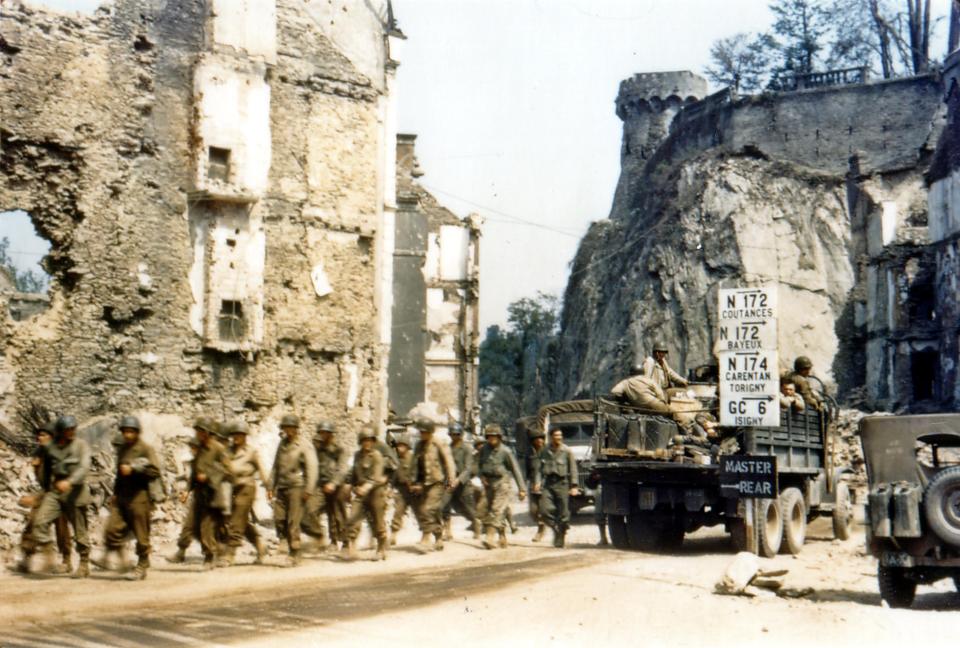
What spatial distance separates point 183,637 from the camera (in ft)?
30.1

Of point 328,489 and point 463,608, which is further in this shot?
point 328,489

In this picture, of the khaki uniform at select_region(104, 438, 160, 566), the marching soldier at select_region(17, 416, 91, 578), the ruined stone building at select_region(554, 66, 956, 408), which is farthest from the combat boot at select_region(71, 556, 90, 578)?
the ruined stone building at select_region(554, 66, 956, 408)

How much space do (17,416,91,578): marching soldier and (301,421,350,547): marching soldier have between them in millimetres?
3448

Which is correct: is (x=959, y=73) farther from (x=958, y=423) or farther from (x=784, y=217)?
(x=958, y=423)

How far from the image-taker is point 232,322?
2166 centimetres

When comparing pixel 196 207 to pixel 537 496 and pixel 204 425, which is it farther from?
pixel 537 496

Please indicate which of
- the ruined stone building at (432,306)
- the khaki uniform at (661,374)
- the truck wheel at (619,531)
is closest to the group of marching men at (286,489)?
the truck wheel at (619,531)

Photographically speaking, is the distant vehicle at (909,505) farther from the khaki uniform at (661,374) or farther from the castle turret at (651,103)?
the castle turret at (651,103)

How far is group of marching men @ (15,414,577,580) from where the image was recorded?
532 inches

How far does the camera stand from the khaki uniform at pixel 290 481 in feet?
50.5

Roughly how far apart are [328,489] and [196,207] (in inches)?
290

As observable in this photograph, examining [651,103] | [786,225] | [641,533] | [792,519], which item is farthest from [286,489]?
[651,103]

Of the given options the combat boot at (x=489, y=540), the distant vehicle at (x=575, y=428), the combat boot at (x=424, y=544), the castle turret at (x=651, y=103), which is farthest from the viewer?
the castle turret at (x=651, y=103)

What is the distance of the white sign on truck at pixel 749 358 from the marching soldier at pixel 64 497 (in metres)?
7.39
